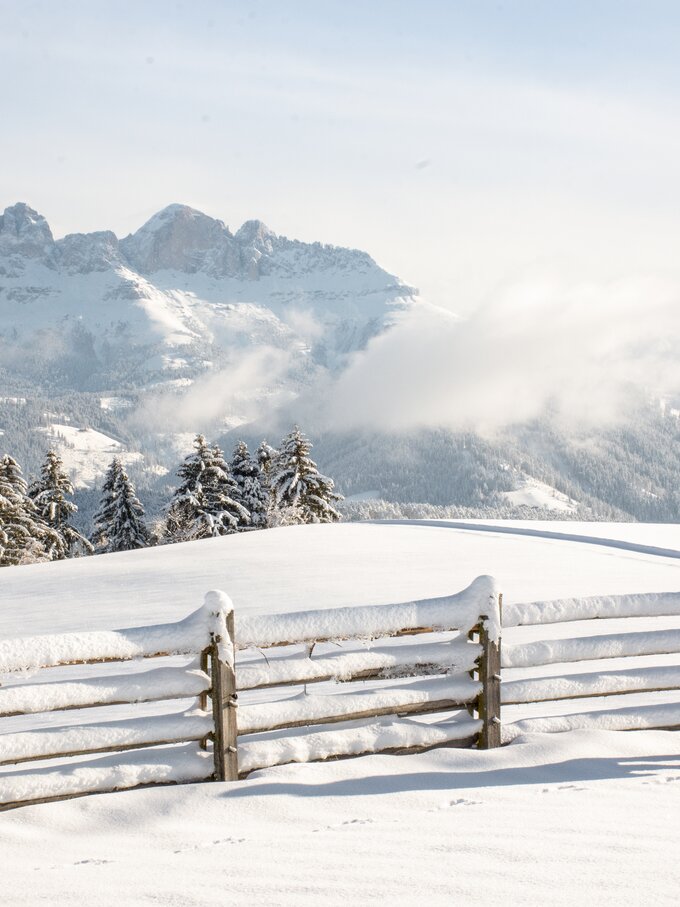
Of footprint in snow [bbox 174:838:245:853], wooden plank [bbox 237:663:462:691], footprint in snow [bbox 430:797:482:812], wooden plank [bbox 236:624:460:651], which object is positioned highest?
wooden plank [bbox 236:624:460:651]

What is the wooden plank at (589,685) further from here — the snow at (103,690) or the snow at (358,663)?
the snow at (103,690)

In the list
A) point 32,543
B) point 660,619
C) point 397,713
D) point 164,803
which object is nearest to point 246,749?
point 164,803

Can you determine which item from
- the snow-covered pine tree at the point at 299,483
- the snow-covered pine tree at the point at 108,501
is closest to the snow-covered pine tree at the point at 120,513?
the snow-covered pine tree at the point at 108,501

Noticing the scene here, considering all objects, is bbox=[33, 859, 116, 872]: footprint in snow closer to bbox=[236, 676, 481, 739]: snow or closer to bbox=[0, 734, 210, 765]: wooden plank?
bbox=[0, 734, 210, 765]: wooden plank

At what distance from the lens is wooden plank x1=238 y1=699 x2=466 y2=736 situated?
226 inches

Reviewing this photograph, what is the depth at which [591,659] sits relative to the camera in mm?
6641

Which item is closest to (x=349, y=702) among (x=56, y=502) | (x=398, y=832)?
(x=398, y=832)

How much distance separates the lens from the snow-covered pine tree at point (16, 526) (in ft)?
117

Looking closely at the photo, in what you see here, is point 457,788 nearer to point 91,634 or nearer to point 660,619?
point 91,634

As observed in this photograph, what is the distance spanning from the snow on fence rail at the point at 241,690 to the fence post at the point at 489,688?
0.03 ft

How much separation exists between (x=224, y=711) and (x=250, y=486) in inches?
1602

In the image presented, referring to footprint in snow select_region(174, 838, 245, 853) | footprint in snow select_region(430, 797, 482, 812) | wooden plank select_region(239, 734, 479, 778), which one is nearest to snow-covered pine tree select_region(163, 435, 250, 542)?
wooden plank select_region(239, 734, 479, 778)

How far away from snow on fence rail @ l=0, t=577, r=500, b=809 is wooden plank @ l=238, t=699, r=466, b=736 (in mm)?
10

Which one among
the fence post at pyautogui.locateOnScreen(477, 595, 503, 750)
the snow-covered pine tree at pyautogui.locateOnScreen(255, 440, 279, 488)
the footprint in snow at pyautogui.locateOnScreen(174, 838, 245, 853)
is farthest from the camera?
the snow-covered pine tree at pyautogui.locateOnScreen(255, 440, 279, 488)
